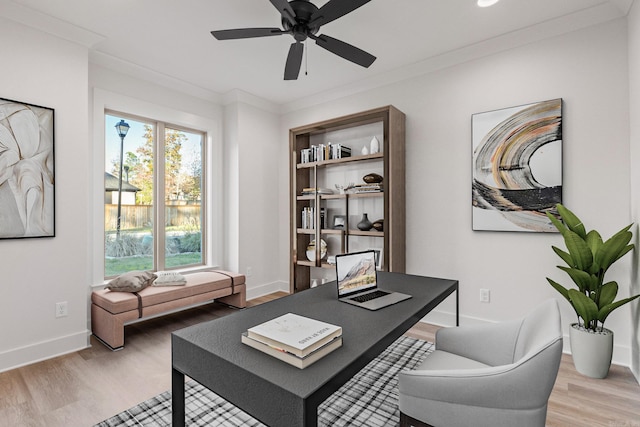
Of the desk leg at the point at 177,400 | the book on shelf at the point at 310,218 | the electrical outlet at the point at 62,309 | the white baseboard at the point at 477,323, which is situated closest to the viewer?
the desk leg at the point at 177,400

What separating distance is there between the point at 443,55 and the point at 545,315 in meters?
2.70

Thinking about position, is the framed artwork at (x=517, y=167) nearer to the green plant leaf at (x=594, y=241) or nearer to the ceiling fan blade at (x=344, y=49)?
the green plant leaf at (x=594, y=241)

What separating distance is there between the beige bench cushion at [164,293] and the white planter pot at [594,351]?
124 inches

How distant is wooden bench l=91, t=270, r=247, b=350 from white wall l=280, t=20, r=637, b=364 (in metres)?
2.15

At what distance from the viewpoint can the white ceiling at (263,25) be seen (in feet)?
7.87

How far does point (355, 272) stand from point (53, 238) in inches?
98.2

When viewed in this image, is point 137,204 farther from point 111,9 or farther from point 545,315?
point 545,315

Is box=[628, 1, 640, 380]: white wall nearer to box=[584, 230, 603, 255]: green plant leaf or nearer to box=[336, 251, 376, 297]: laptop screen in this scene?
box=[584, 230, 603, 255]: green plant leaf

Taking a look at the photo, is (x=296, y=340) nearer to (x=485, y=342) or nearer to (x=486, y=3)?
(x=485, y=342)

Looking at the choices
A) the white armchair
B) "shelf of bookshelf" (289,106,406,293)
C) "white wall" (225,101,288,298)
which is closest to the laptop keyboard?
the white armchair

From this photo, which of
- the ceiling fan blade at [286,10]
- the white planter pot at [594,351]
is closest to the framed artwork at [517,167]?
the white planter pot at [594,351]

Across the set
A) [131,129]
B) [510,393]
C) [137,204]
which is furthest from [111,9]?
[510,393]

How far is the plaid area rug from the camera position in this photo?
5.84 ft

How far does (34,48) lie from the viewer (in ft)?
8.20
